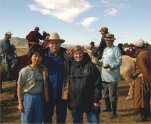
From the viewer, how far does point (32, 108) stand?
5250 mm

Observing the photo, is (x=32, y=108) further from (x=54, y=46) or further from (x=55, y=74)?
(x=54, y=46)

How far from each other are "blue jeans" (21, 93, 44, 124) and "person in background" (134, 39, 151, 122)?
309cm

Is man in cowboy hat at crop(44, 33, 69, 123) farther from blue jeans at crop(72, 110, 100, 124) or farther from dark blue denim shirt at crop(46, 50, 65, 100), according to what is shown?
blue jeans at crop(72, 110, 100, 124)

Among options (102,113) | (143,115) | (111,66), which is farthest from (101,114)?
(111,66)

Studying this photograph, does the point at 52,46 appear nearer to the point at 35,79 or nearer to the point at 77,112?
the point at 35,79

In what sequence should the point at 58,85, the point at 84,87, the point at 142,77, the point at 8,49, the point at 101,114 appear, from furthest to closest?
the point at 8,49, the point at 101,114, the point at 142,77, the point at 58,85, the point at 84,87

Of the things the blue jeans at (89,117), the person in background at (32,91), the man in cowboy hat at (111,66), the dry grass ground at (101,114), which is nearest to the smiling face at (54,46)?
the person in background at (32,91)

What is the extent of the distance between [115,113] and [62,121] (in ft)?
9.53

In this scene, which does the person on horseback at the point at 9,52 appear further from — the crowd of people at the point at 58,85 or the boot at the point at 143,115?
the crowd of people at the point at 58,85

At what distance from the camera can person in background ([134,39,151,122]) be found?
25.1 feet

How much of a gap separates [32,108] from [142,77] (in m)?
3.31

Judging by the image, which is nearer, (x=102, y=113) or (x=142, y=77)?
(x=142, y=77)

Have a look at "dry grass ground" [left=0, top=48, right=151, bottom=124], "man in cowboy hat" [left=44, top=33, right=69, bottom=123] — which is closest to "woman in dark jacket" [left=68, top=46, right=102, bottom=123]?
"man in cowboy hat" [left=44, top=33, right=69, bottom=123]

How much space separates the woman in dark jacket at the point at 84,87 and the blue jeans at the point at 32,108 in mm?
508
